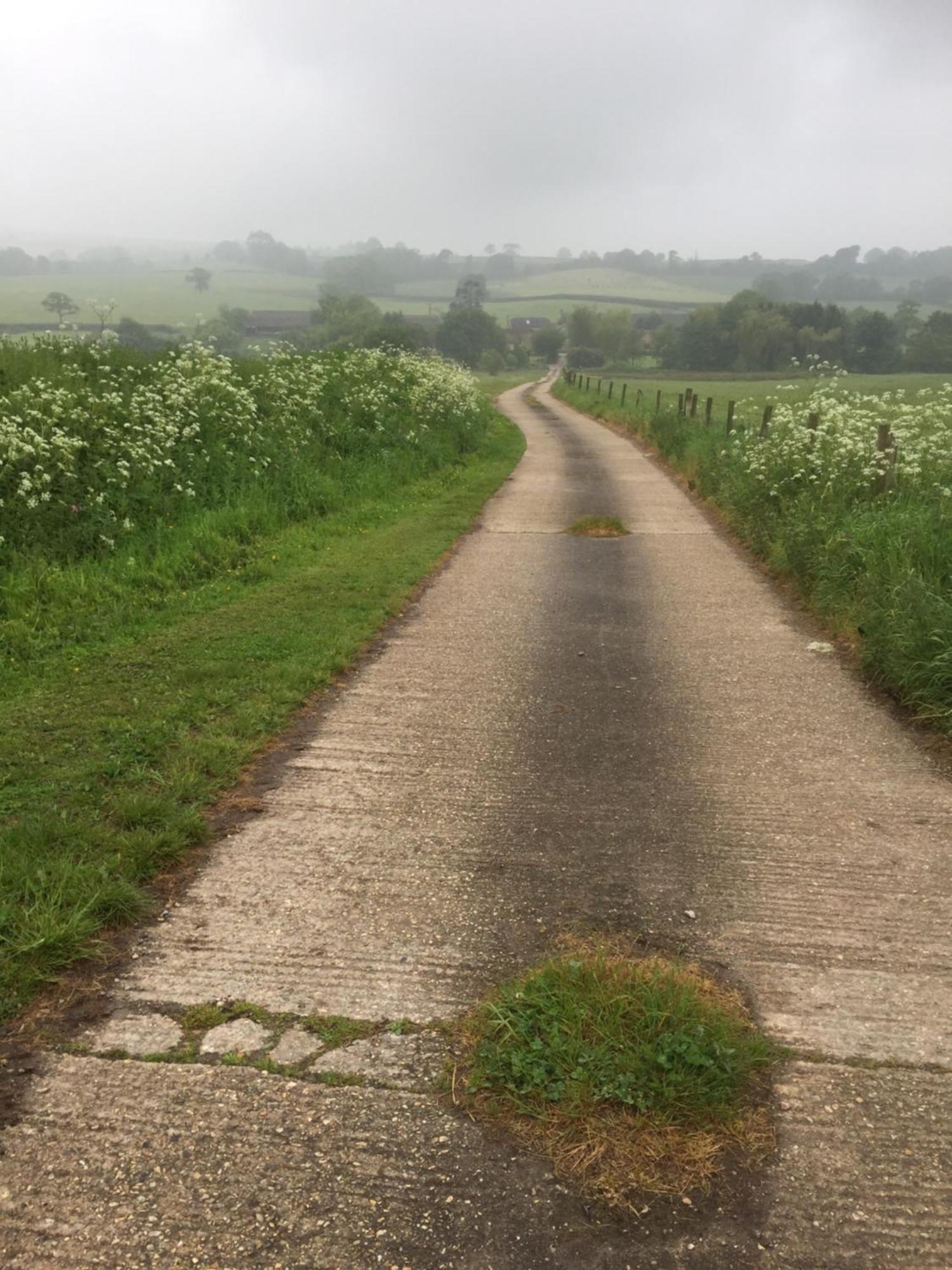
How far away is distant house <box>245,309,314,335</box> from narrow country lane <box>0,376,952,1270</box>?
48.1 metres

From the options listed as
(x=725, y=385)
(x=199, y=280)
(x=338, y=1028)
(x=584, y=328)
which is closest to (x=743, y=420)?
(x=338, y=1028)

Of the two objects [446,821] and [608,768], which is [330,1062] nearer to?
[446,821]

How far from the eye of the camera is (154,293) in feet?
345

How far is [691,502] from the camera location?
14.9 meters

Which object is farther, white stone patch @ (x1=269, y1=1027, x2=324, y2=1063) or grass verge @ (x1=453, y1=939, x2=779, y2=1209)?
white stone patch @ (x1=269, y1=1027, x2=324, y2=1063)

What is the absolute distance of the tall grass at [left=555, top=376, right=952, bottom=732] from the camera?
599 centimetres

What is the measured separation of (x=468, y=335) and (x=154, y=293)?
38219mm

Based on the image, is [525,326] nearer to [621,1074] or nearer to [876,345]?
[876,345]

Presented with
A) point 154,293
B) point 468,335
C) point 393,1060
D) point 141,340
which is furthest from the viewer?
point 468,335

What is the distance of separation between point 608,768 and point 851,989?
1.91m

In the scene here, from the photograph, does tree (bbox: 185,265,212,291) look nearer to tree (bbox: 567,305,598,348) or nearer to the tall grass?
tree (bbox: 567,305,598,348)

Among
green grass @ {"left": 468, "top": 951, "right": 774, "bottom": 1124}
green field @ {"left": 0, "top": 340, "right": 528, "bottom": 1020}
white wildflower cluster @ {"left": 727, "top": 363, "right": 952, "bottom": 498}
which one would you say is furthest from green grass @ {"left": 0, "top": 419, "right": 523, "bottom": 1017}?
white wildflower cluster @ {"left": 727, "top": 363, "right": 952, "bottom": 498}

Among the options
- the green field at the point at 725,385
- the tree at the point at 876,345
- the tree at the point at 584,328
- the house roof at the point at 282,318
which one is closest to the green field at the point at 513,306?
the tree at the point at 584,328

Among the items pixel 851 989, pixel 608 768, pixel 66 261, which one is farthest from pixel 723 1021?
pixel 66 261
